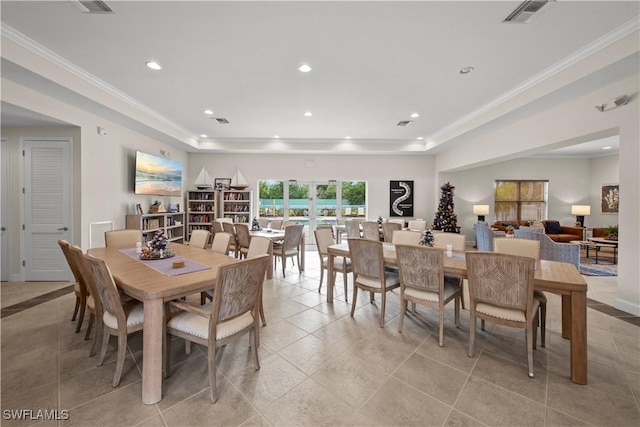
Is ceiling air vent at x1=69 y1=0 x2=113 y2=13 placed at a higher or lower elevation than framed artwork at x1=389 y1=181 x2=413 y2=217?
higher

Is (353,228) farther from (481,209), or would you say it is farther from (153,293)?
(481,209)

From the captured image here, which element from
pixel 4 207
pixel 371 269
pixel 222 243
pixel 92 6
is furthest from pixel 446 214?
pixel 4 207

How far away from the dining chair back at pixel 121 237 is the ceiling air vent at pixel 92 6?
2.59m

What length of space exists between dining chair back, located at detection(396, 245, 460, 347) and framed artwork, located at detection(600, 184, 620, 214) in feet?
28.6

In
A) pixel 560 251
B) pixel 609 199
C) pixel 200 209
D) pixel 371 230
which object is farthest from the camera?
pixel 609 199

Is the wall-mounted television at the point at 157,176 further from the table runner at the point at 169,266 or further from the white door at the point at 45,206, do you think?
the table runner at the point at 169,266

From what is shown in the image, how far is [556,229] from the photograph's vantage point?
7.70 metres

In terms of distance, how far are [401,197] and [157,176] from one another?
6463mm

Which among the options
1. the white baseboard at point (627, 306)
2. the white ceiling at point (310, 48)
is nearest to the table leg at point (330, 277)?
the white ceiling at point (310, 48)

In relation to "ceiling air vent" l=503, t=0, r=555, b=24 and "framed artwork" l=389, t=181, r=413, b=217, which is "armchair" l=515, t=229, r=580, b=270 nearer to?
"framed artwork" l=389, t=181, r=413, b=217

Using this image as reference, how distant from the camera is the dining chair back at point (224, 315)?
5.86 feet

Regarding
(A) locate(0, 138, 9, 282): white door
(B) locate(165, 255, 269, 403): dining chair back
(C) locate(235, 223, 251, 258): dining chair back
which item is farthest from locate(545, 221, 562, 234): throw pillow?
(A) locate(0, 138, 9, 282): white door

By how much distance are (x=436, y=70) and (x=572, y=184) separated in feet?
26.9

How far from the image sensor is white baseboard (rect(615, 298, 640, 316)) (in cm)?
315
